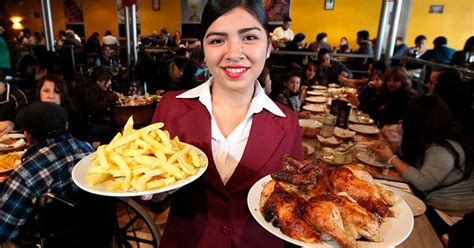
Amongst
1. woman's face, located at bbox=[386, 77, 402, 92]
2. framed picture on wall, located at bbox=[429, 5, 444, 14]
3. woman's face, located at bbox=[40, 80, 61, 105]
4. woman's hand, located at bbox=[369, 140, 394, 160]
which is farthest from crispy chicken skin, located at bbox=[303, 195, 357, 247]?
framed picture on wall, located at bbox=[429, 5, 444, 14]

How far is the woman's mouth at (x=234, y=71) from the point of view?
1.02 meters

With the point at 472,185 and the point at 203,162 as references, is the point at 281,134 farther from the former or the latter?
the point at 472,185

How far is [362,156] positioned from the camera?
2.25m

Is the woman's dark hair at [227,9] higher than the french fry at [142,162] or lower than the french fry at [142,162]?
higher

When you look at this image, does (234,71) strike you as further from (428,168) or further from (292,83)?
(292,83)

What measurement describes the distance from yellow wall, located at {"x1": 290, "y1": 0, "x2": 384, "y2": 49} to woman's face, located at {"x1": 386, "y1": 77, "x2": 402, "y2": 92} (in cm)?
911

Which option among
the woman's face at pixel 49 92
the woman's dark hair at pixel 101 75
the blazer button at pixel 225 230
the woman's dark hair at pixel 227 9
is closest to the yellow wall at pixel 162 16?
the woman's dark hair at pixel 101 75

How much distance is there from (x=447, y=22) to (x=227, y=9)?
44.4ft

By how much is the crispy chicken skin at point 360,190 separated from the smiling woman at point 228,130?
0.28m

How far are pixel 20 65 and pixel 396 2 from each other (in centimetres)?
858

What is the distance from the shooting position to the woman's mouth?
102 cm

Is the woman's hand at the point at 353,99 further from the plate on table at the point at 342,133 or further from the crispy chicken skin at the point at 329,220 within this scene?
the crispy chicken skin at the point at 329,220

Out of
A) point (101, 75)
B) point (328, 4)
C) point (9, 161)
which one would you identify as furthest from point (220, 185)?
point (328, 4)

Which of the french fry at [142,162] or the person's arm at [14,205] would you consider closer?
the french fry at [142,162]
